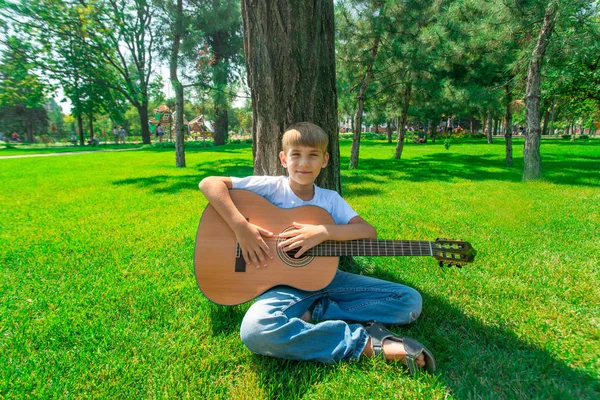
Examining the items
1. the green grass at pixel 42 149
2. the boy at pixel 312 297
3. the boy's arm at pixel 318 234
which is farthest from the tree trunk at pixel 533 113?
the green grass at pixel 42 149

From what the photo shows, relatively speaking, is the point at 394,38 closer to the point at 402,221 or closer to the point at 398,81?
the point at 398,81

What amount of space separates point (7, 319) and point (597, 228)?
6334 mm

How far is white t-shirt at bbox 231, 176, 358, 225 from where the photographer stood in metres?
2.29

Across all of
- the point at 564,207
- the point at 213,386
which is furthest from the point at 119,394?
the point at 564,207

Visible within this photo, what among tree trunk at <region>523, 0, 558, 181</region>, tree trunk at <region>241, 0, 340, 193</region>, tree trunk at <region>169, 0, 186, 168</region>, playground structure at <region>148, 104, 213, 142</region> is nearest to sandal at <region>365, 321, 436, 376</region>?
tree trunk at <region>241, 0, 340, 193</region>

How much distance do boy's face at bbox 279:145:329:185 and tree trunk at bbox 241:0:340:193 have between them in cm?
50

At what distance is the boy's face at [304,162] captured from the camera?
2227 mm

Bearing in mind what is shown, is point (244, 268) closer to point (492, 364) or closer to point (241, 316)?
point (241, 316)

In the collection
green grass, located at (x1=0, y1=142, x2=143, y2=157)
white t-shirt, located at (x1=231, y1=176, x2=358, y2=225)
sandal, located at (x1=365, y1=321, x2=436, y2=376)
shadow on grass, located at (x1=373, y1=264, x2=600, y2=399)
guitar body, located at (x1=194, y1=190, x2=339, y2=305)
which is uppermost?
green grass, located at (x1=0, y1=142, x2=143, y2=157)

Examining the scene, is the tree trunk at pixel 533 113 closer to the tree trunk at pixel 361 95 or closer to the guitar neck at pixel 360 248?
the tree trunk at pixel 361 95

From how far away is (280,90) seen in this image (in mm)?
2629

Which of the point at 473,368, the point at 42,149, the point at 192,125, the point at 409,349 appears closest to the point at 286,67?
the point at 409,349

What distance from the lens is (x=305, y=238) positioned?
2020 millimetres

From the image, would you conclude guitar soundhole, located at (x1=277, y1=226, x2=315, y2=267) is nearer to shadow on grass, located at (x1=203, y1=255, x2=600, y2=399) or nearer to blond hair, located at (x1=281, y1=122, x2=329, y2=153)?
shadow on grass, located at (x1=203, y1=255, x2=600, y2=399)
